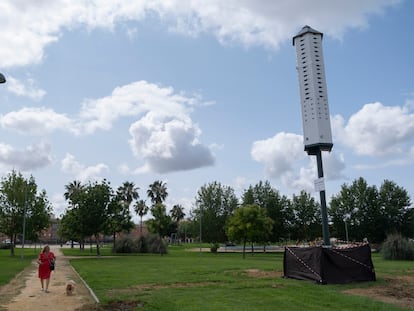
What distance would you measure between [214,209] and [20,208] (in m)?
25.7

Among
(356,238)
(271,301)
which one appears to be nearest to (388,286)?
(271,301)

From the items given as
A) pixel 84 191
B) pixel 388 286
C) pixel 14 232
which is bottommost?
pixel 388 286

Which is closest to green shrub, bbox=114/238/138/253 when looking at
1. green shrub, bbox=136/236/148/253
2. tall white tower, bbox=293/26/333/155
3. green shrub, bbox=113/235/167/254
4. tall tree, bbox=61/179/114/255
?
green shrub, bbox=113/235/167/254

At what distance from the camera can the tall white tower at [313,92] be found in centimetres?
1934

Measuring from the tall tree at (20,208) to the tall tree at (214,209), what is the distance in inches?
800

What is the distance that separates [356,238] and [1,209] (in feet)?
160

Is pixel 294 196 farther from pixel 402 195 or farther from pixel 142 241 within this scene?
pixel 142 241

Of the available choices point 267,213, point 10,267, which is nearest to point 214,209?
point 267,213

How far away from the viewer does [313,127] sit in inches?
763

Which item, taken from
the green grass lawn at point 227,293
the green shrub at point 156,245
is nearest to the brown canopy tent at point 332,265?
the green grass lawn at point 227,293

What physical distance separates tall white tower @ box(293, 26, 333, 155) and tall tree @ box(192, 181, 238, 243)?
1531 inches

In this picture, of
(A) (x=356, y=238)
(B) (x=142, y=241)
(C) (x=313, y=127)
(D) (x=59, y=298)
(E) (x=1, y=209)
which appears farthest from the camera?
(A) (x=356, y=238)

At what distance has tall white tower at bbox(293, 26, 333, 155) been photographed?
762 inches

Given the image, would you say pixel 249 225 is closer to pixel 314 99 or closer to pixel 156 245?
pixel 156 245
